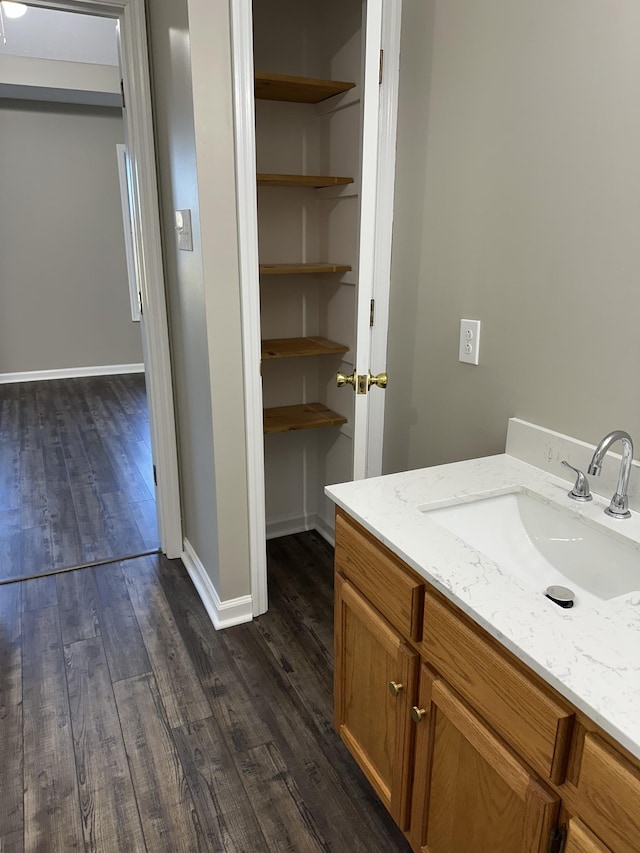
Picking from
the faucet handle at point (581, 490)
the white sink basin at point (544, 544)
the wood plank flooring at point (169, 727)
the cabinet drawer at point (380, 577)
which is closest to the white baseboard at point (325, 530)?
the wood plank flooring at point (169, 727)

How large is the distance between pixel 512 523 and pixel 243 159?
1.35 m

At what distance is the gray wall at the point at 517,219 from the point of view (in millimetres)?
1313

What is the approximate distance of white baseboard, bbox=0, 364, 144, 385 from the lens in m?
6.19

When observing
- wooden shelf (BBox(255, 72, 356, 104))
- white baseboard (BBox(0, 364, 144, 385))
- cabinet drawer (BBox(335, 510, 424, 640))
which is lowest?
white baseboard (BBox(0, 364, 144, 385))

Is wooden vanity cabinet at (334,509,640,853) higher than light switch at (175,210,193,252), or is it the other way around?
light switch at (175,210,193,252)

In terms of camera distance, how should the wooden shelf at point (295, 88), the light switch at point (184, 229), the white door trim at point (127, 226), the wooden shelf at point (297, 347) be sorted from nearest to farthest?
1. the light switch at point (184, 229)
2. the wooden shelf at point (295, 88)
3. the wooden shelf at point (297, 347)
4. the white door trim at point (127, 226)

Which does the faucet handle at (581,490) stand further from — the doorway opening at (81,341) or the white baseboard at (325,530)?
the doorway opening at (81,341)

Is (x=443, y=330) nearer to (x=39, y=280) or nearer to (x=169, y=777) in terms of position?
(x=169, y=777)

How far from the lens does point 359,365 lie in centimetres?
182

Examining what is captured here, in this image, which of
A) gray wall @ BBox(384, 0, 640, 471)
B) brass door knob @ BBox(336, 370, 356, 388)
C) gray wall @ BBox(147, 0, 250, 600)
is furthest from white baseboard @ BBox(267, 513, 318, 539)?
brass door knob @ BBox(336, 370, 356, 388)

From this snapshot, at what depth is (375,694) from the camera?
4.71 feet

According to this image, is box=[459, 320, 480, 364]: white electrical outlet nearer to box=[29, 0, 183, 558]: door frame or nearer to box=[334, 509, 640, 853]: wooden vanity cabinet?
box=[334, 509, 640, 853]: wooden vanity cabinet

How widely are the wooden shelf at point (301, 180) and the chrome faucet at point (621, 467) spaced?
5.31 ft

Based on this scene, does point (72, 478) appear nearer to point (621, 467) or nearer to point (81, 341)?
point (81, 341)
